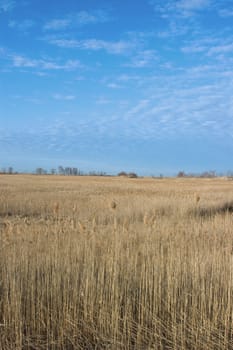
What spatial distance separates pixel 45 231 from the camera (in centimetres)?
597

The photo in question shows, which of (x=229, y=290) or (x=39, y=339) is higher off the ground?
(x=229, y=290)

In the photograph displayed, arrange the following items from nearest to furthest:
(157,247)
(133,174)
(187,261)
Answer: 1. (187,261)
2. (157,247)
3. (133,174)

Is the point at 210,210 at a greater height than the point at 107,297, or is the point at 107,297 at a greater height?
the point at 210,210

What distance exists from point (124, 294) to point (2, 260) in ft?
4.79

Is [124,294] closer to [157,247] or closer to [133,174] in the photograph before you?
[157,247]

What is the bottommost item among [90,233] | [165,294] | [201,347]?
[201,347]

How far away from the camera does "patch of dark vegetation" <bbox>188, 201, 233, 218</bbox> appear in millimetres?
14680

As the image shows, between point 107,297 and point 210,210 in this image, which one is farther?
point 210,210

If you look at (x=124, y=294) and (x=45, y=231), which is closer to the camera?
(x=124, y=294)

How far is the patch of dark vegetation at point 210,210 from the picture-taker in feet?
48.2

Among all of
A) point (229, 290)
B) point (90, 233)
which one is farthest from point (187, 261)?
point (90, 233)

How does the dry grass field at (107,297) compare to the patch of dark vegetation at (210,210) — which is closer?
the dry grass field at (107,297)

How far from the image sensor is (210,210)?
16.0m

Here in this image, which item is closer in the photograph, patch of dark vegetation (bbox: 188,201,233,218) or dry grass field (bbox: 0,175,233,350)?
dry grass field (bbox: 0,175,233,350)
